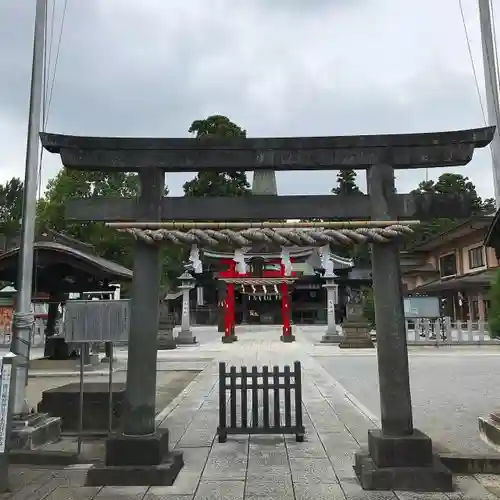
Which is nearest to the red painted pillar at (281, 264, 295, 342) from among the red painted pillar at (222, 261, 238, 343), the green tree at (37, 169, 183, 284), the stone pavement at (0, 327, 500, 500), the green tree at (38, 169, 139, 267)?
the red painted pillar at (222, 261, 238, 343)

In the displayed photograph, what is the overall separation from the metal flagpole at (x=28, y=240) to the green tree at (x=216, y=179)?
30.7 meters

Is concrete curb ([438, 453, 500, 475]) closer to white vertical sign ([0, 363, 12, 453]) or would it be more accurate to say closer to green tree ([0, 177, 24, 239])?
white vertical sign ([0, 363, 12, 453])

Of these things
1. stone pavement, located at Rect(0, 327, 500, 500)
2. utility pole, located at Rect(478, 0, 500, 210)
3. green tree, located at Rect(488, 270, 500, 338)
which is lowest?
stone pavement, located at Rect(0, 327, 500, 500)

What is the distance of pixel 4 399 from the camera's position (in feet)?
16.5

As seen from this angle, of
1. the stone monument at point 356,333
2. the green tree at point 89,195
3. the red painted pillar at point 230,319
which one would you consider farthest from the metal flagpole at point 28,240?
the green tree at point 89,195

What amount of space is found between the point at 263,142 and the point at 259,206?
0.76m

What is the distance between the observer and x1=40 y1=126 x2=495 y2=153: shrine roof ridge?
5.50 m

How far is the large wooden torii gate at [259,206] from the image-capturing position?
5250mm

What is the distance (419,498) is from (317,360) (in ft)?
45.2

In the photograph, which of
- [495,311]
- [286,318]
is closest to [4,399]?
[495,311]

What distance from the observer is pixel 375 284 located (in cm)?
547

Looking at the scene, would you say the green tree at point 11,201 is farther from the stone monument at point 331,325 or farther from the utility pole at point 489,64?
the utility pole at point 489,64

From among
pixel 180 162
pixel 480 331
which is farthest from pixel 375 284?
pixel 480 331

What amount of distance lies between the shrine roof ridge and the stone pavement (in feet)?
12.3
